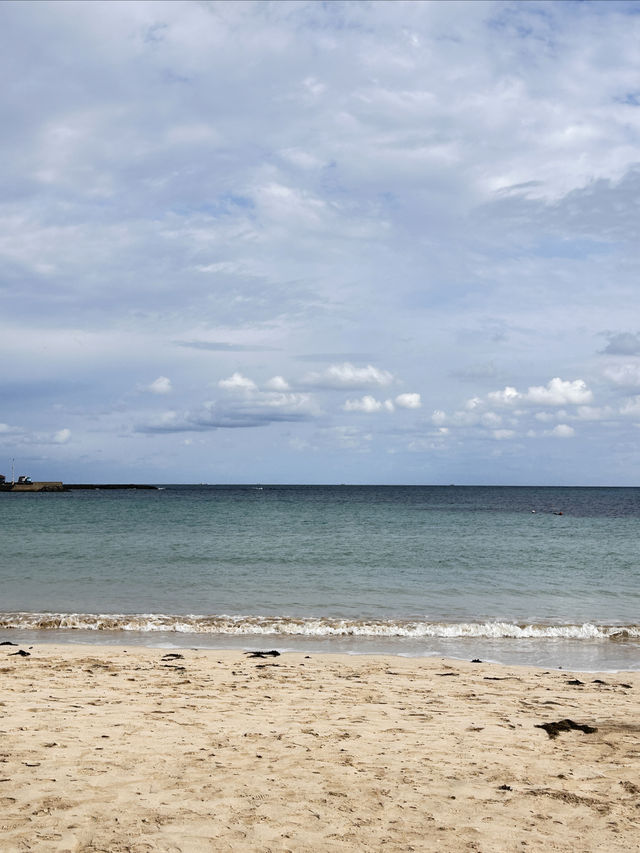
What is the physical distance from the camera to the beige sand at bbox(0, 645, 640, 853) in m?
5.25

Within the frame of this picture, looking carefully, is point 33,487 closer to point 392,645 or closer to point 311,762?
point 392,645

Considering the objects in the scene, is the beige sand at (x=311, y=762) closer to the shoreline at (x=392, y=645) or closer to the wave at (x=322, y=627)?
the shoreline at (x=392, y=645)

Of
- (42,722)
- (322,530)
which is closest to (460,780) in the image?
(42,722)

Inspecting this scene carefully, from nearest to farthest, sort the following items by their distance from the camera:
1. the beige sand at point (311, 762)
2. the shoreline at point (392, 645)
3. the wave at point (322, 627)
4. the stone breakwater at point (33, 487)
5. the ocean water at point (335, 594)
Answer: the beige sand at point (311, 762) → the shoreline at point (392, 645) → the ocean water at point (335, 594) → the wave at point (322, 627) → the stone breakwater at point (33, 487)

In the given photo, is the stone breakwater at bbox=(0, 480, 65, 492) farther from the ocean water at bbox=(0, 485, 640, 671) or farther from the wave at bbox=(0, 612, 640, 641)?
the wave at bbox=(0, 612, 640, 641)

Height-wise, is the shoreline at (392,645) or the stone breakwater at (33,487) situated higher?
the shoreline at (392,645)

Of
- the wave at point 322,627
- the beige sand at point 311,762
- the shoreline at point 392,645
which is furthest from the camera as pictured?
the wave at point 322,627

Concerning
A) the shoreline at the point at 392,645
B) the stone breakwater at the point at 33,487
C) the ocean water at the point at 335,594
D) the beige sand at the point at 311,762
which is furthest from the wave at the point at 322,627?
the stone breakwater at the point at 33,487

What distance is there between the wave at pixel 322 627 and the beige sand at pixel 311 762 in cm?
467

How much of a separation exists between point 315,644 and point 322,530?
29.1 meters

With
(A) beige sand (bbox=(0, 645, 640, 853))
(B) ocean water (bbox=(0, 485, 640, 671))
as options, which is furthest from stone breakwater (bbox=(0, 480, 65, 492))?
(A) beige sand (bbox=(0, 645, 640, 853))

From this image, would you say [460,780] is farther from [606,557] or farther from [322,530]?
[322,530]

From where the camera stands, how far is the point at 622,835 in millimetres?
5305

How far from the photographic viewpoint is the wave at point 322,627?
15734 millimetres
